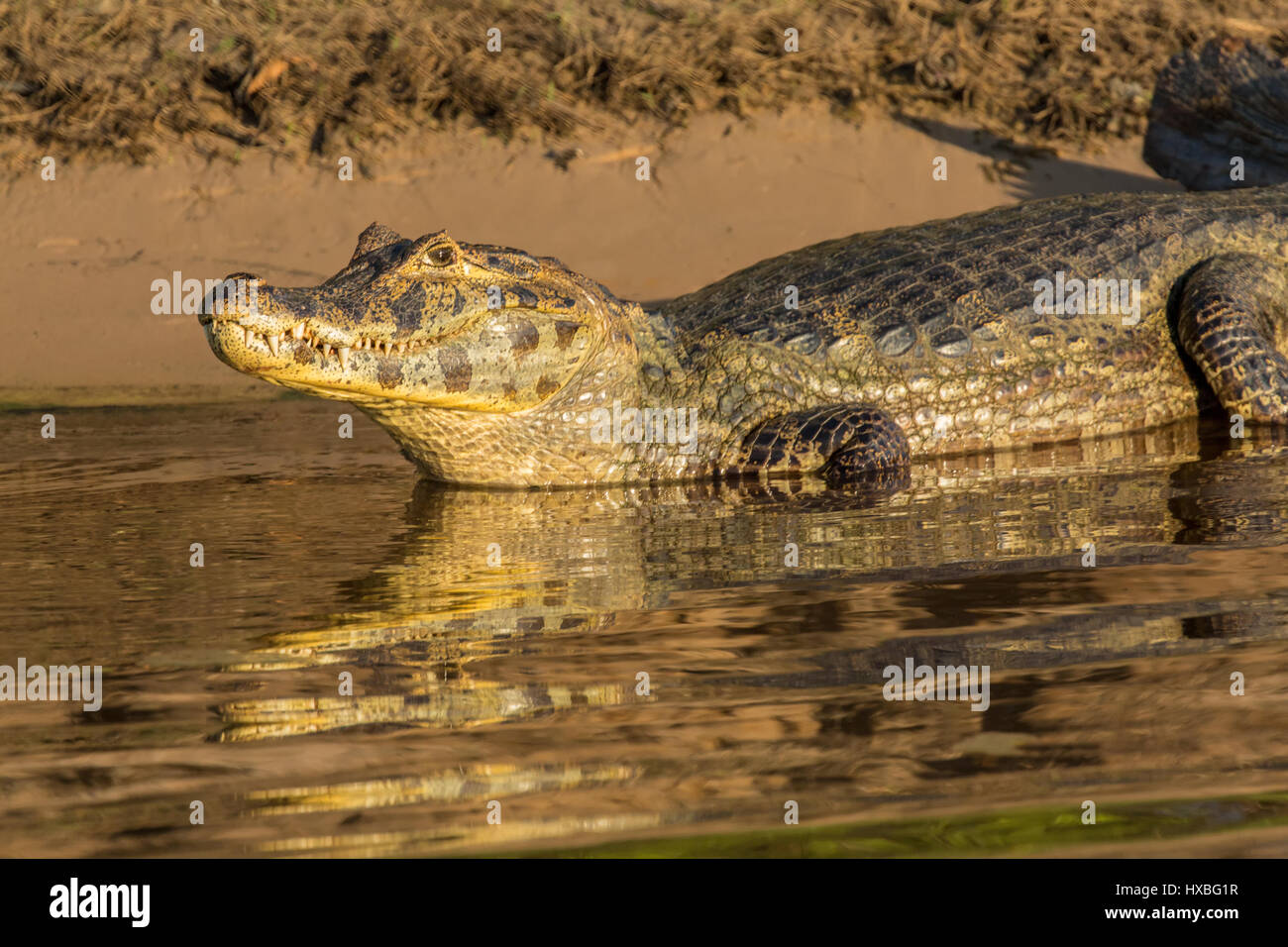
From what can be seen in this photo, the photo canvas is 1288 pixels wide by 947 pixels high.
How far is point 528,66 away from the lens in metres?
10.7

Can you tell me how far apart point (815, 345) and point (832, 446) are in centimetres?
46

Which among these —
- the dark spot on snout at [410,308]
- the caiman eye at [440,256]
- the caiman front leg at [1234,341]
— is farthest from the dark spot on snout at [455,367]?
the caiman front leg at [1234,341]

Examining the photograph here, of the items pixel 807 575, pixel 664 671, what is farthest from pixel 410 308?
pixel 664 671

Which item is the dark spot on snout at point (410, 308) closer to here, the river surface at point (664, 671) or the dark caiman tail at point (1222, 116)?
the river surface at point (664, 671)

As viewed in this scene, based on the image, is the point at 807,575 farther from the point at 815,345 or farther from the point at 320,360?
the point at 815,345

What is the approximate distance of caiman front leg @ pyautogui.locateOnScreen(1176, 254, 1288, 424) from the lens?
19.4 feet

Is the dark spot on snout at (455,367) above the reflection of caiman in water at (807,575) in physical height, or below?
above

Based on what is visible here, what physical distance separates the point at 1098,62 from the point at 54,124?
25.4 feet

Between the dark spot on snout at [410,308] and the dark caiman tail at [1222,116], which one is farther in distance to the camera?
the dark caiman tail at [1222,116]

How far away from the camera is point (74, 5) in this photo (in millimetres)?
10883

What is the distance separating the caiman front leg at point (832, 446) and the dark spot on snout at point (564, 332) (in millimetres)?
798

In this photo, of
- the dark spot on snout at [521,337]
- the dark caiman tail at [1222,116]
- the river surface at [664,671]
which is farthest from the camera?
the dark caiman tail at [1222,116]

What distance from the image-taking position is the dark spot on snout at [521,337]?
16.4ft

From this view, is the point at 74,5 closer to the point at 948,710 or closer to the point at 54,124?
the point at 54,124
